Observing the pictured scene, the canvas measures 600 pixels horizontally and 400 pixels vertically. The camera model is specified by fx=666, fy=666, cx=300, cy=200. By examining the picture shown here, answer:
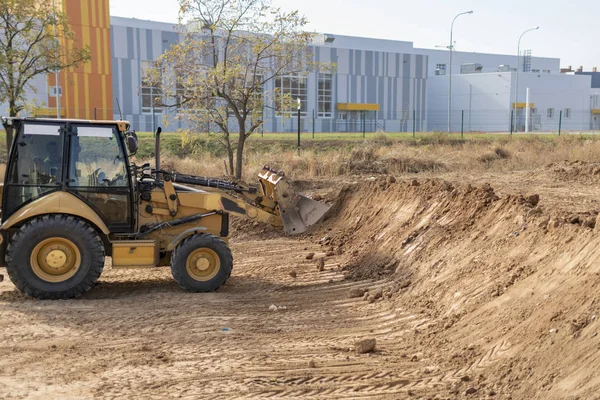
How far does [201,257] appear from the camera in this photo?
31.6ft

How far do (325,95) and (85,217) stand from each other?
50562 millimetres

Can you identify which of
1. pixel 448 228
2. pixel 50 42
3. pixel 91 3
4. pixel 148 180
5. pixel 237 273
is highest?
pixel 91 3

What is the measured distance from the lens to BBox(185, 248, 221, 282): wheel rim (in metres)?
9.59

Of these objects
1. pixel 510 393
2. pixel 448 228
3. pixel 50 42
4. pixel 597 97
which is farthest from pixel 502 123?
pixel 510 393

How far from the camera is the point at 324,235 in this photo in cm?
1330

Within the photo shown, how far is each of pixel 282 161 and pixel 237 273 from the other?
10.9m

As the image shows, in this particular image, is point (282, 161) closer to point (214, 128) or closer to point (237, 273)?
point (214, 128)

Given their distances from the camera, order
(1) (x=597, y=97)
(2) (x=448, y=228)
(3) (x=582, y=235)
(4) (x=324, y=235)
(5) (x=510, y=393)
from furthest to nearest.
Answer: (1) (x=597, y=97) < (4) (x=324, y=235) < (2) (x=448, y=228) < (3) (x=582, y=235) < (5) (x=510, y=393)

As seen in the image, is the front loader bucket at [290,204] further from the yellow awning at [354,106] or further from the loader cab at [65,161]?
the yellow awning at [354,106]

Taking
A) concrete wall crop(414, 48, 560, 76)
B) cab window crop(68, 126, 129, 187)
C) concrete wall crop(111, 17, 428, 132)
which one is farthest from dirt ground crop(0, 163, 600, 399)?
concrete wall crop(414, 48, 560, 76)

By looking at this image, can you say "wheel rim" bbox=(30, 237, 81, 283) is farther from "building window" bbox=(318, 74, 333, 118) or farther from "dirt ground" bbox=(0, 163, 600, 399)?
"building window" bbox=(318, 74, 333, 118)

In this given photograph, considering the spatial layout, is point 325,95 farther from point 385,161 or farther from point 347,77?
point 385,161

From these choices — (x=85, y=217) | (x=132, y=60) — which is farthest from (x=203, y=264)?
(x=132, y=60)

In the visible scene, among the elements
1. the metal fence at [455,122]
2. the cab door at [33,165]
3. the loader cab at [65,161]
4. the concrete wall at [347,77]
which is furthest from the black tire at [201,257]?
the concrete wall at [347,77]
